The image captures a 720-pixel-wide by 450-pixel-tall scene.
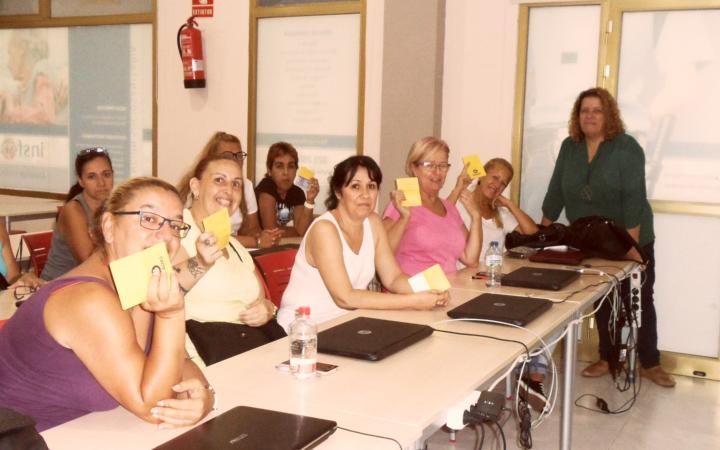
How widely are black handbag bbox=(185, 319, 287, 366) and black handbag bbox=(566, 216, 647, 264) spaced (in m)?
2.01

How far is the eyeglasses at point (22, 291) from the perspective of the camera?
10.4 feet

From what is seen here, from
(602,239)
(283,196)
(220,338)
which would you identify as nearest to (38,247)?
(283,196)

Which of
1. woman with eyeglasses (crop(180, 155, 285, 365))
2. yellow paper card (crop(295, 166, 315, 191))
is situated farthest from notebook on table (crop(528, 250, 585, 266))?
woman with eyeglasses (crop(180, 155, 285, 365))

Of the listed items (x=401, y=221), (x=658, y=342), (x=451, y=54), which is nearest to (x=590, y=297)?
(x=401, y=221)

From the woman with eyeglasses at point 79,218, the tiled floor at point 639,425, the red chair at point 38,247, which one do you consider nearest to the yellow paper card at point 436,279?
the tiled floor at point 639,425

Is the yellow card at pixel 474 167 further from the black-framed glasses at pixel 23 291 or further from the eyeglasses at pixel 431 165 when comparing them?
Result: the black-framed glasses at pixel 23 291

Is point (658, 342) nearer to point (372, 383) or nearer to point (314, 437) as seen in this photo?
point (372, 383)

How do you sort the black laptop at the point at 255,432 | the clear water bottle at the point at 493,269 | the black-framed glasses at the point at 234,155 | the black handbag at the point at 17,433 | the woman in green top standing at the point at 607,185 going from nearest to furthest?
the black handbag at the point at 17,433 → the black laptop at the point at 255,432 → the black-framed glasses at the point at 234,155 → the clear water bottle at the point at 493,269 → the woman in green top standing at the point at 607,185

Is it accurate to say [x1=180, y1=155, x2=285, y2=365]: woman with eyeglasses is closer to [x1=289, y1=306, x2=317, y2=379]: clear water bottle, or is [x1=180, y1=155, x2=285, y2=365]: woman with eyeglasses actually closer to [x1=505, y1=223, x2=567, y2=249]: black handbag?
[x1=289, y1=306, x2=317, y2=379]: clear water bottle

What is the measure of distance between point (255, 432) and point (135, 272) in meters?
0.42

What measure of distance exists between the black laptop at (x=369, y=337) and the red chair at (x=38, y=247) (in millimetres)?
2393

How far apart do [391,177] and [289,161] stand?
28.3 inches

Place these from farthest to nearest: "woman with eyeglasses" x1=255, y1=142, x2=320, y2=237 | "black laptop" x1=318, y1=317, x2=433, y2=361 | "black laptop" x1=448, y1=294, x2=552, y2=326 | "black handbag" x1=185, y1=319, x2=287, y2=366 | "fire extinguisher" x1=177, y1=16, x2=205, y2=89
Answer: "fire extinguisher" x1=177, y1=16, x2=205, y2=89, "woman with eyeglasses" x1=255, y1=142, x2=320, y2=237, "black handbag" x1=185, y1=319, x2=287, y2=366, "black laptop" x1=448, y1=294, x2=552, y2=326, "black laptop" x1=318, y1=317, x2=433, y2=361

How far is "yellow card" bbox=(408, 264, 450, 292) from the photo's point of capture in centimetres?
294
